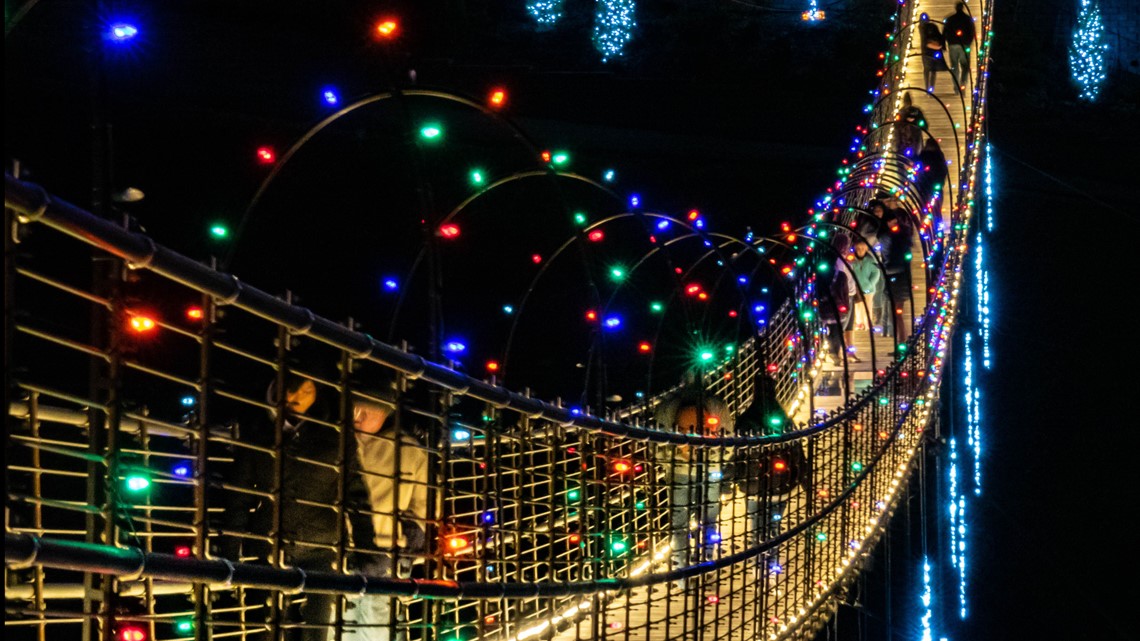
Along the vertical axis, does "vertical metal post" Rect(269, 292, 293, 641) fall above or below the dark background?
below

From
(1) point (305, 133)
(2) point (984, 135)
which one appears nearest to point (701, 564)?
(1) point (305, 133)

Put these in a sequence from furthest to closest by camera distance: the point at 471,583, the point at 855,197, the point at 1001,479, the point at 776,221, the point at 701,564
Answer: the point at 776,221 < the point at 1001,479 < the point at 855,197 < the point at 701,564 < the point at 471,583

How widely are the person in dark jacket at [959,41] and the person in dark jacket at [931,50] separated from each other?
0.17 ft

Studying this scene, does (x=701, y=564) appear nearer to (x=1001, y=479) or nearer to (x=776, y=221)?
(x=1001, y=479)

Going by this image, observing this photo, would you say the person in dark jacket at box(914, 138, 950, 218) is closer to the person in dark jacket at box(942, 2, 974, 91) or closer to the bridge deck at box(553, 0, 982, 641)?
the bridge deck at box(553, 0, 982, 641)

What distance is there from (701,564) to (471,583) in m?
1.19

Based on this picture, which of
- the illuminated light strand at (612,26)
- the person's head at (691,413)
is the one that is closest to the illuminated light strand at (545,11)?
the illuminated light strand at (612,26)

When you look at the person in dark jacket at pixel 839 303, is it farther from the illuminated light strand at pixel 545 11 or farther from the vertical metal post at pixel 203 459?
the illuminated light strand at pixel 545 11

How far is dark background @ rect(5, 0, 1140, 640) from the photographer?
7.45 meters

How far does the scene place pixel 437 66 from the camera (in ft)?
36.5

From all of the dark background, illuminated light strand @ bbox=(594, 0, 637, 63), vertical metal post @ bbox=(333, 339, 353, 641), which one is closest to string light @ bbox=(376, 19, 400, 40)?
vertical metal post @ bbox=(333, 339, 353, 641)

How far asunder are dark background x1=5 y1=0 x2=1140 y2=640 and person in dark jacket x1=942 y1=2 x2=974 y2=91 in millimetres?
2440

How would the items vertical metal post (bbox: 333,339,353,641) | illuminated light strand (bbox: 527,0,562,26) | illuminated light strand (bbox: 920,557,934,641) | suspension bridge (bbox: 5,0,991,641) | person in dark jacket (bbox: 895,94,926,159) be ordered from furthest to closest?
illuminated light strand (bbox: 527,0,562,26) < person in dark jacket (bbox: 895,94,926,159) < illuminated light strand (bbox: 920,557,934,641) < vertical metal post (bbox: 333,339,353,641) < suspension bridge (bbox: 5,0,991,641)

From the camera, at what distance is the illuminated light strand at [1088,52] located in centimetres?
1452
